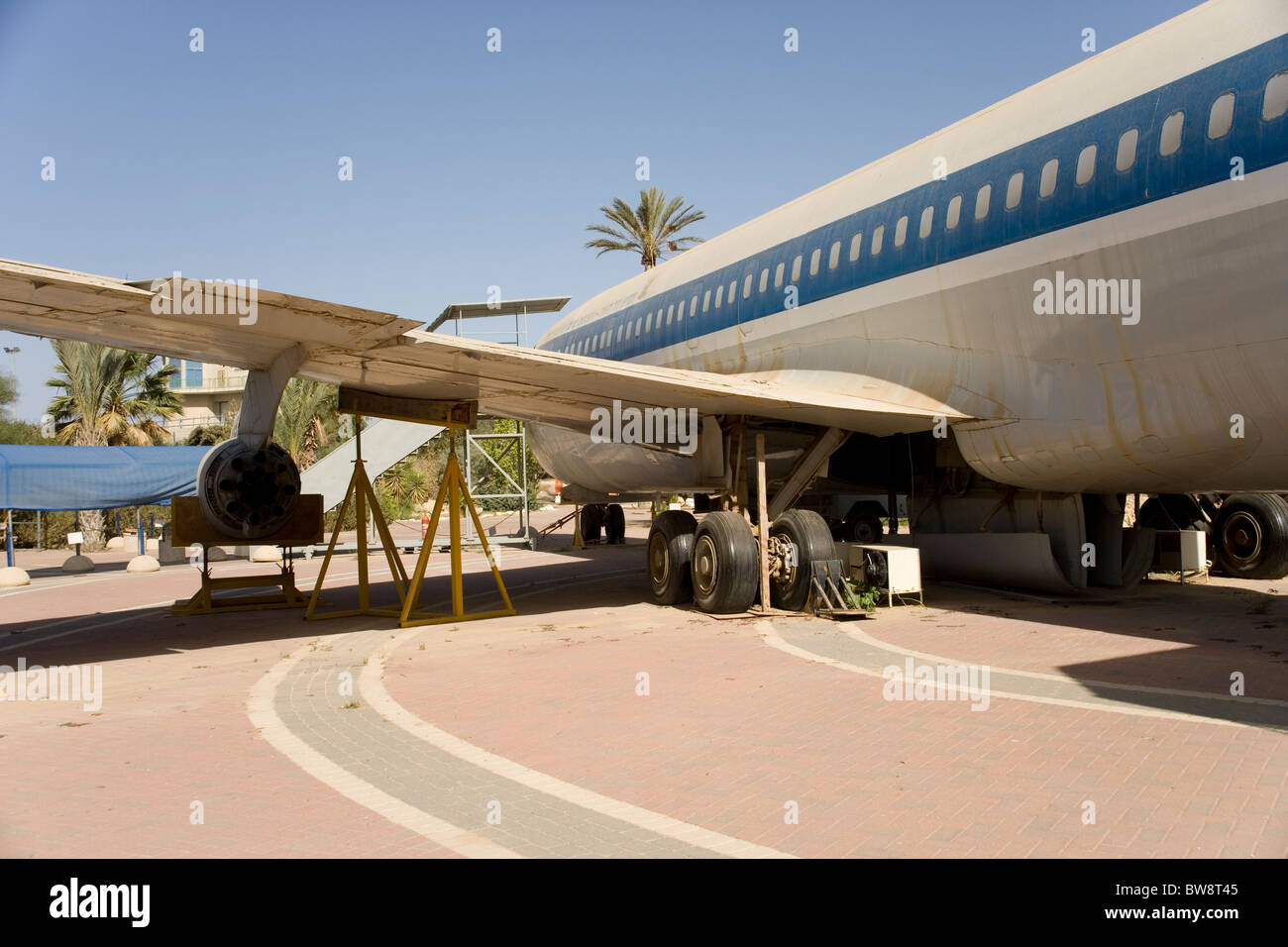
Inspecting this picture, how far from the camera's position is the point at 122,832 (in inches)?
193

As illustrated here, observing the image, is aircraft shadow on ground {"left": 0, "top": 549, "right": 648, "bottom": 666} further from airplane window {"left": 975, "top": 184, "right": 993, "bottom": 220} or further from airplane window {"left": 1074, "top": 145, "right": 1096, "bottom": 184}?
airplane window {"left": 1074, "top": 145, "right": 1096, "bottom": 184}

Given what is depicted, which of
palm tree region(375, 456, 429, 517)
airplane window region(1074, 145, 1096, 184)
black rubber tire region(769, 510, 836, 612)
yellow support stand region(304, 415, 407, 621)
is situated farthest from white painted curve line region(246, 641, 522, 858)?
palm tree region(375, 456, 429, 517)

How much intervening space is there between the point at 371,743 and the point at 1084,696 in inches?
205

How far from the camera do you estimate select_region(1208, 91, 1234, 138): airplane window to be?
7.76m

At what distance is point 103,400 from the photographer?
1443 inches

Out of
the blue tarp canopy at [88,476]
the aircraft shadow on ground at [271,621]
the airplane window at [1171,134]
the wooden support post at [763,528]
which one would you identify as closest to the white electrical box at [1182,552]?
the wooden support post at [763,528]

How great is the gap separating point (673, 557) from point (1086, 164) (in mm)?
7223

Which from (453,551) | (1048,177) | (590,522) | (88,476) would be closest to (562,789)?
(1048,177)

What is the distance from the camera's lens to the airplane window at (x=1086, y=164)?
9.01m

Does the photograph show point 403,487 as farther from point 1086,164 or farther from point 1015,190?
→ point 1086,164

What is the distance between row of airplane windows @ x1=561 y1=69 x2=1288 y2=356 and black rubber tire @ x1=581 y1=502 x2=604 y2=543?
44.2 feet

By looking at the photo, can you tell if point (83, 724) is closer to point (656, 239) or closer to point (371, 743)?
point (371, 743)
